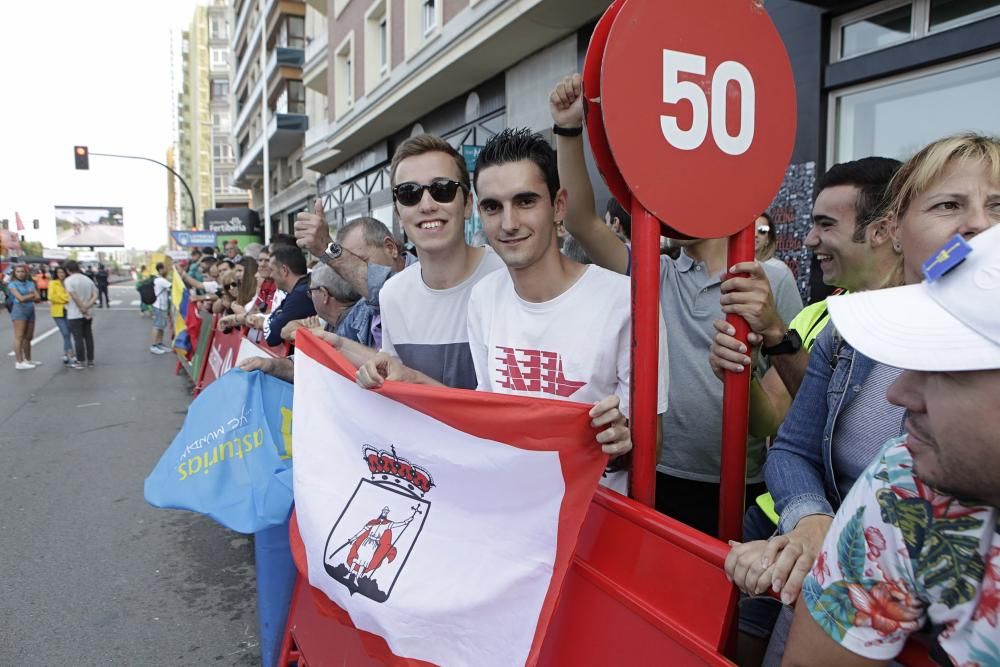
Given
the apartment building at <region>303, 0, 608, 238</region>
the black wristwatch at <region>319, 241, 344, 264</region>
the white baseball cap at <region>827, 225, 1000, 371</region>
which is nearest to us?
the white baseball cap at <region>827, 225, 1000, 371</region>

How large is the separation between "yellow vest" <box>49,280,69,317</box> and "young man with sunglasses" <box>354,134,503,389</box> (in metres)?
12.3


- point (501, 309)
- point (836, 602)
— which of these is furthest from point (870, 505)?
point (501, 309)

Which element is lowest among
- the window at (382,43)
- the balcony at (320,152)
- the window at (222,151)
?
the balcony at (320,152)

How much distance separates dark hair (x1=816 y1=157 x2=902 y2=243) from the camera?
7.29 ft

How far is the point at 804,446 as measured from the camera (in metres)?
1.56

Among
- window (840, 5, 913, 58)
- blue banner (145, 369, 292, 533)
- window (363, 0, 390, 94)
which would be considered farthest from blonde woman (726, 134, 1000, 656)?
window (363, 0, 390, 94)

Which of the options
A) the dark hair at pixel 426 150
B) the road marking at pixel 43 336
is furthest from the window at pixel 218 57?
the dark hair at pixel 426 150

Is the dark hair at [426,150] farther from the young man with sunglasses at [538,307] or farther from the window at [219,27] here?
the window at [219,27]

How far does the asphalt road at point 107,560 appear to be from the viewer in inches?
130

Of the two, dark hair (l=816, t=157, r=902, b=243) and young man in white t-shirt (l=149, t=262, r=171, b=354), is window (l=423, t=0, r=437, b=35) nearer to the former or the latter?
young man in white t-shirt (l=149, t=262, r=171, b=354)

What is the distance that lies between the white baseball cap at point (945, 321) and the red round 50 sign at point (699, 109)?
681 millimetres

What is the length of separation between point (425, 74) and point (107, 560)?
11.0m

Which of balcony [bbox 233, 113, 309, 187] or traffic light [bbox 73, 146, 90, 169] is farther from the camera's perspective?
balcony [bbox 233, 113, 309, 187]

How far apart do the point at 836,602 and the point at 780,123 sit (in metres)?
1.15
